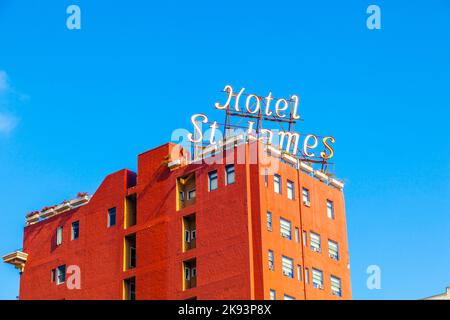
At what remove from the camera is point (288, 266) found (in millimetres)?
119688

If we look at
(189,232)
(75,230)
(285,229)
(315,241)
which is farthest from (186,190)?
(75,230)

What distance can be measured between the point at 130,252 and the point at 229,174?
16.8 m

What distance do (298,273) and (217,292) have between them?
945 cm

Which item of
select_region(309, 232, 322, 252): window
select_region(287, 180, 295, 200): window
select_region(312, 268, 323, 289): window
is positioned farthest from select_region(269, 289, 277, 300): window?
select_region(287, 180, 295, 200): window

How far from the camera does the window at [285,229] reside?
12062 centimetres

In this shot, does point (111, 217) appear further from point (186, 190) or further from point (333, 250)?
point (333, 250)

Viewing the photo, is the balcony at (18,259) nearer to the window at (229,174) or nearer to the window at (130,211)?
the window at (130,211)

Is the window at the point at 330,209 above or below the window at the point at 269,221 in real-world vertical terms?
above

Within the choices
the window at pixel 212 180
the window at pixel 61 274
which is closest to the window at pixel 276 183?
the window at pixel 212 180

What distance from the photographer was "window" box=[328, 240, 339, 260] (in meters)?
127

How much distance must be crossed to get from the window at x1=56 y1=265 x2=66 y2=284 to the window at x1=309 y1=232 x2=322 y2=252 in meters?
30.0

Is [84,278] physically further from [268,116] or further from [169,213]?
[268,116]

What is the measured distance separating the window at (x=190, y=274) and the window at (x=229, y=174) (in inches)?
357

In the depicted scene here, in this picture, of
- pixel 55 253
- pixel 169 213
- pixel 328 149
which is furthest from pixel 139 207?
pixel 328 149
